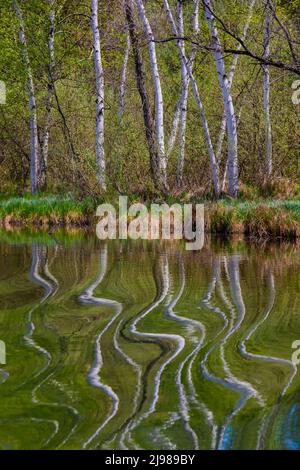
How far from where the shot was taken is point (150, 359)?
229 inches

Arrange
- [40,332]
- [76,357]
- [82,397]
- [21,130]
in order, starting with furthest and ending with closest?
1. [21,130]
2. [40,332]
3. [76,357]
4. [82,397]

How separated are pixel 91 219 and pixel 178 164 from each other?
267 centimetres

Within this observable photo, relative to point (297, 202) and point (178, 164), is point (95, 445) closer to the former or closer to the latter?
point (297, 202)

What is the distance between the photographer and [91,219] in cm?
1906

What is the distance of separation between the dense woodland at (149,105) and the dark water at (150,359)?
8184 mm

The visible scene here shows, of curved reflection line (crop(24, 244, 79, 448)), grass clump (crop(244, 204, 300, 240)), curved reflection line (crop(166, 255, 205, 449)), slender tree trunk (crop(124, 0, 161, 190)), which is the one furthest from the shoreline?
curved reflection line (crop(166, 255, 205, 449))

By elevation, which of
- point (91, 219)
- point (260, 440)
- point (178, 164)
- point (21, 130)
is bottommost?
point (260, 440)

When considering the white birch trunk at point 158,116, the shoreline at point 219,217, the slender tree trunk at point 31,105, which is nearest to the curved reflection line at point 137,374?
the shoreline at point 219,217

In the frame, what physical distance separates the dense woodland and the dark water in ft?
26.9

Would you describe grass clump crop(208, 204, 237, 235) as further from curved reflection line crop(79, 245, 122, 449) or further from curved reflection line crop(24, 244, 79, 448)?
curved reflection line crop(79, 245, 122, 449)

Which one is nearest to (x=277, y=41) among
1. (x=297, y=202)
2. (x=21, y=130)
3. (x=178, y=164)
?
(x=178, y=164)

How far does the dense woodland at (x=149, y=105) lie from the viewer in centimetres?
A: 1916

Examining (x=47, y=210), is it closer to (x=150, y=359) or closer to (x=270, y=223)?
(x=270, y=223)

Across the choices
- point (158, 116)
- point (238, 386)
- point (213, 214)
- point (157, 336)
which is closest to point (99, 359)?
point (157, 336)
